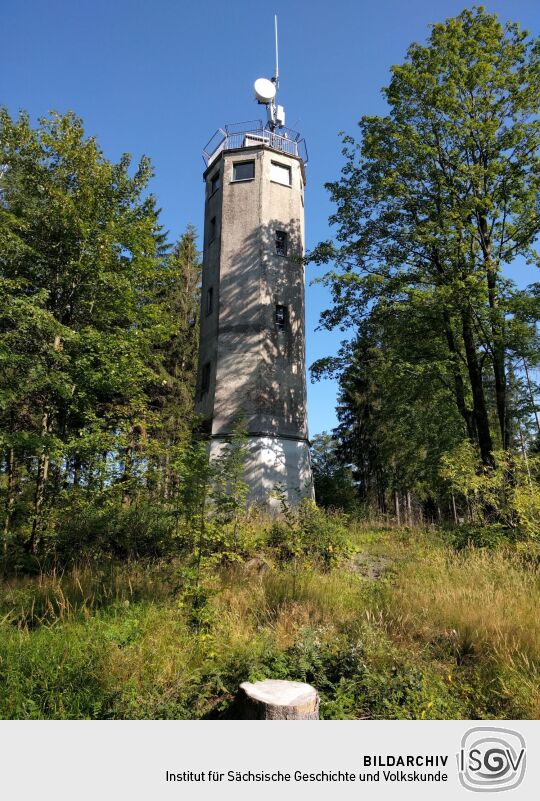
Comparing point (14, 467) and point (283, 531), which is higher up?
point (14, 467)

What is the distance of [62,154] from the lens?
1095 centimetres

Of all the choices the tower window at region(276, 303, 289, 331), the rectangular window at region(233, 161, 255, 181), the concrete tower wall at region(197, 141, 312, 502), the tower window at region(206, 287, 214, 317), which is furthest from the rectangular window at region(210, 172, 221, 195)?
the tower window at region(276, 303, 289, 331)

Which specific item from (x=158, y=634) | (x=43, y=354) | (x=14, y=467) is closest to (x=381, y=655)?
(x=158, y=634)

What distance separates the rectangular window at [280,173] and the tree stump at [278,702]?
19.2 m

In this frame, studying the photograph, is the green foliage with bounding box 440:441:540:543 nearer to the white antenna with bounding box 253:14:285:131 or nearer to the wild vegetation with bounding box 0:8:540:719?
the wild vegetation with bounding box 0:8:540:719

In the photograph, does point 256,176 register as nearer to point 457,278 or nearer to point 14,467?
point 457,278

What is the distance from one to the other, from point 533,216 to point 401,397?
289 inches

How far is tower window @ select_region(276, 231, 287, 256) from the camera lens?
1862 cm

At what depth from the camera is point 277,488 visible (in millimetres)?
8930

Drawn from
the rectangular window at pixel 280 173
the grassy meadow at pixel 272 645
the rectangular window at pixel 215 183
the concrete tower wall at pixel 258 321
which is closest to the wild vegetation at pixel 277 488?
the grassy meadow at pixel 272 645

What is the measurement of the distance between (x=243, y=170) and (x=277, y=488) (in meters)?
15.5

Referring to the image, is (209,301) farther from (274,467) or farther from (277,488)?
(277,488)

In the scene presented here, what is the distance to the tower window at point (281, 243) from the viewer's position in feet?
61.1
